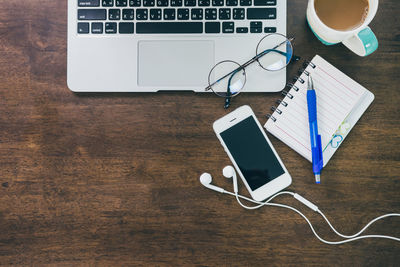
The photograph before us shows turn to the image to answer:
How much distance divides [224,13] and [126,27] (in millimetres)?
231

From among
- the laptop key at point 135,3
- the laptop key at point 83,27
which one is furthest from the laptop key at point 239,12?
the laptop key at point 83,27

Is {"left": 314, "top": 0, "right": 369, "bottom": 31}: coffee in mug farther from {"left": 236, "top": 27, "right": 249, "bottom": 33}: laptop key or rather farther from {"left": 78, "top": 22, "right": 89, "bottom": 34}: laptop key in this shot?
{"left": 78, "top": 22, "right": 89, "bottom": 34}: laptop key

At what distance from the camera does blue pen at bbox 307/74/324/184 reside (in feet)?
2.43

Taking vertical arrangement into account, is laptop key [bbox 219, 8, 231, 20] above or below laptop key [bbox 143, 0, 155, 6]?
below

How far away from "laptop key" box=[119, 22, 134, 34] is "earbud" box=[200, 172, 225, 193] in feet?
1.24

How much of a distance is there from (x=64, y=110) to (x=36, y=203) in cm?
23

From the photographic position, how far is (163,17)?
77 cm

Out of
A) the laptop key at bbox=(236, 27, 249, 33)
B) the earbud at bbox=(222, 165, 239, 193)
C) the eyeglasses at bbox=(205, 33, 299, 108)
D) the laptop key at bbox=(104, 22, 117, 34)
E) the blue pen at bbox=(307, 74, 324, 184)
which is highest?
the laptop key at bbox=(104, 22, 117, 34)

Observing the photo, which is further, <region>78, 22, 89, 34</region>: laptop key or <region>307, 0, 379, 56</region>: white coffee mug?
<region>78, 22, 89, 34</region>: laptop key

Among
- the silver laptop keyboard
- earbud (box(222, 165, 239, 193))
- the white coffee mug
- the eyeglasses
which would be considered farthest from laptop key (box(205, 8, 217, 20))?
earbud (box(222, 165, 239, 193))

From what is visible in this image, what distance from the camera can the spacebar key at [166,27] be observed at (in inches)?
30.1

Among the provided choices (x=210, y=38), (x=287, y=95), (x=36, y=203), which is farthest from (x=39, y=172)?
(x=287, y=95)

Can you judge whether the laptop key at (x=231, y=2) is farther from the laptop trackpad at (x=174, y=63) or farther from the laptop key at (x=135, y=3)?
the laptop key at (x=135, y=3)

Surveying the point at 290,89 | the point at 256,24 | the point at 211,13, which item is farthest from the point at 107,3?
the point at 290,89
